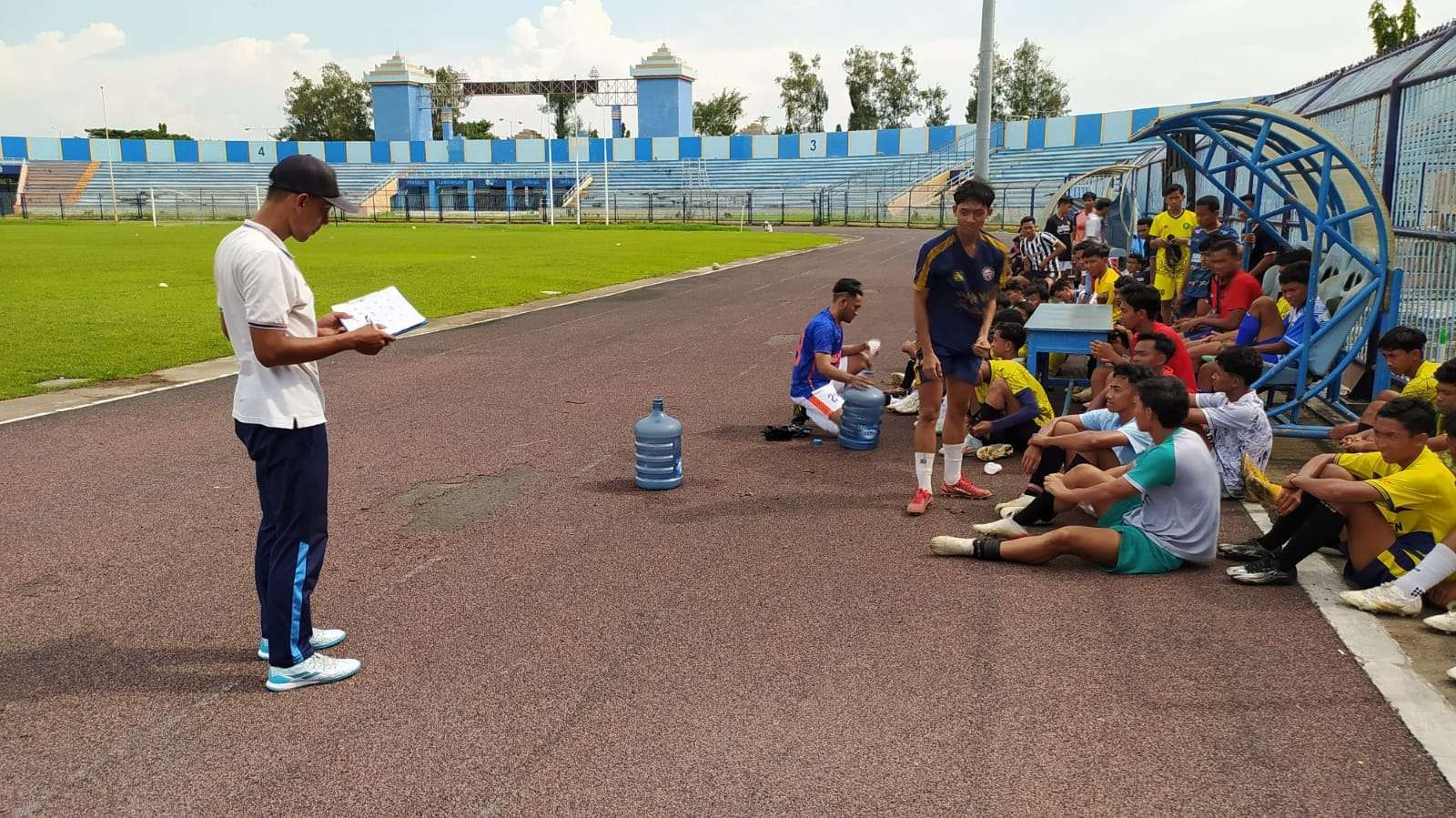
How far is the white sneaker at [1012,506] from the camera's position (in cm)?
646

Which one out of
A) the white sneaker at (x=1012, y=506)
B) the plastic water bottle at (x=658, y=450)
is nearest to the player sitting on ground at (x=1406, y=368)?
the white sneaker at (x=1012, y=506)

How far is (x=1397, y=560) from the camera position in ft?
16.4

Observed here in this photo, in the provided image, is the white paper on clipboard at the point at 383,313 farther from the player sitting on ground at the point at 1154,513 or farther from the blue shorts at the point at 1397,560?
the blue shorts at the point at 1397,560

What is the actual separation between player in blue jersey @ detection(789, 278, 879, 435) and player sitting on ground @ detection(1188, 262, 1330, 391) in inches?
115

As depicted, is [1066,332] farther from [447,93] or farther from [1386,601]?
[447,93]

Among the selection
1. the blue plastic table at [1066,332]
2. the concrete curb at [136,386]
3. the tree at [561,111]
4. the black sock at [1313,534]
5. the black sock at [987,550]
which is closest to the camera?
the black sock at [1313,534]

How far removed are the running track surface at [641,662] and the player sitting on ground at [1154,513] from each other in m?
Result: 0.15

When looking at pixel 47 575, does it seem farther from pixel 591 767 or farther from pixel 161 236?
pixel 161 236

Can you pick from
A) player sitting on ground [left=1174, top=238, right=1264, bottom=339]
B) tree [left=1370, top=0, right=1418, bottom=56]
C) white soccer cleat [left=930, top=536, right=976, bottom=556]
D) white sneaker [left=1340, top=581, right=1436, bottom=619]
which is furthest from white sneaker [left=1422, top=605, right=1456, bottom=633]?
tree [left=1370, top=0, right=1418, bottom=56]

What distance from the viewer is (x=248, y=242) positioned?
12.4ft

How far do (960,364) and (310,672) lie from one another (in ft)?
14.0

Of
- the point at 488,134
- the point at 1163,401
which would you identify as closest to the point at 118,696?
the point at 1163,401

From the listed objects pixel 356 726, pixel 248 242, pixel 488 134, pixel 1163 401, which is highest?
pixel 488 134

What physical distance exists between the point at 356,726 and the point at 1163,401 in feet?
13.2
